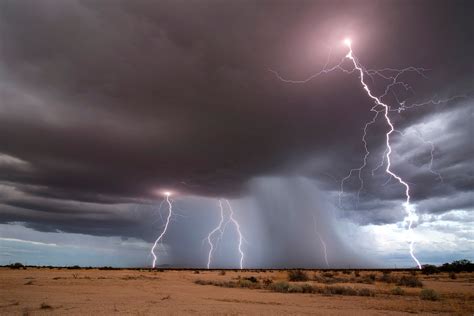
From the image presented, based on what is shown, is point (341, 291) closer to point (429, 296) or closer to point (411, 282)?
point (429, 296)

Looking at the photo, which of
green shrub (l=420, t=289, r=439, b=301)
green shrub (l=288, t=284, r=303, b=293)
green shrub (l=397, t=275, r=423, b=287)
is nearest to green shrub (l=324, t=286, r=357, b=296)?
green shrub (l=288, t=284, r=303, b=293)

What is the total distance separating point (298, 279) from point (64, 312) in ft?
109

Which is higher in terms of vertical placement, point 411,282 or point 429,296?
point 411,282

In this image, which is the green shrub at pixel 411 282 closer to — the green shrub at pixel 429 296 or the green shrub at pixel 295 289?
the green shrub at pixel 429 296

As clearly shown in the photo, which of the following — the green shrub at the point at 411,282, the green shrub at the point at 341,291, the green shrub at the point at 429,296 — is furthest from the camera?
the green shrub at the point at 411,282

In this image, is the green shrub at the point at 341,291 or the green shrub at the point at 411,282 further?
the green shrub at the point at 411,282

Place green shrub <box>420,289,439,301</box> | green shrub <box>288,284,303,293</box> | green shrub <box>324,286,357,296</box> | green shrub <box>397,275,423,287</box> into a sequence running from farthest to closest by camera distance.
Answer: green shrub <box>397,275,423,287</box>, green shrub <box>288,284,303,293</box>, green shrub <box>324,286,357,296</box>, green shrub <box>420,289,439,301</box>

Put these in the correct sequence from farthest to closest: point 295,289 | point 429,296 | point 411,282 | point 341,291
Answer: point 411,282 → point 295,289 → point 341,291 → point 429,296

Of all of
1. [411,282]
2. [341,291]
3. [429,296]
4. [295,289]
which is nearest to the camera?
[429,296]

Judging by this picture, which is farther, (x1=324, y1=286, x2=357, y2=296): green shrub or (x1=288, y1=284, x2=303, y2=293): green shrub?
(x1=288, y1=284, x2=303, y2=293): green shrub

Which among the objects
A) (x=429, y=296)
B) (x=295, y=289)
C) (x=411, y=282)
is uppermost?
(x=411, y=282)

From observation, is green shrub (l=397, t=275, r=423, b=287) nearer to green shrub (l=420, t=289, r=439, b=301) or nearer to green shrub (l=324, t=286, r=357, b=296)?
green shrub (l=324, t=286, r=357, b=296)

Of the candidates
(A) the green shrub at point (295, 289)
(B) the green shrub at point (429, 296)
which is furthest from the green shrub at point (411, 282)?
(A) the green shrub at point (295, 289)

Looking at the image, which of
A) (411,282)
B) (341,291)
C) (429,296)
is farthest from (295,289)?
(411,282)
